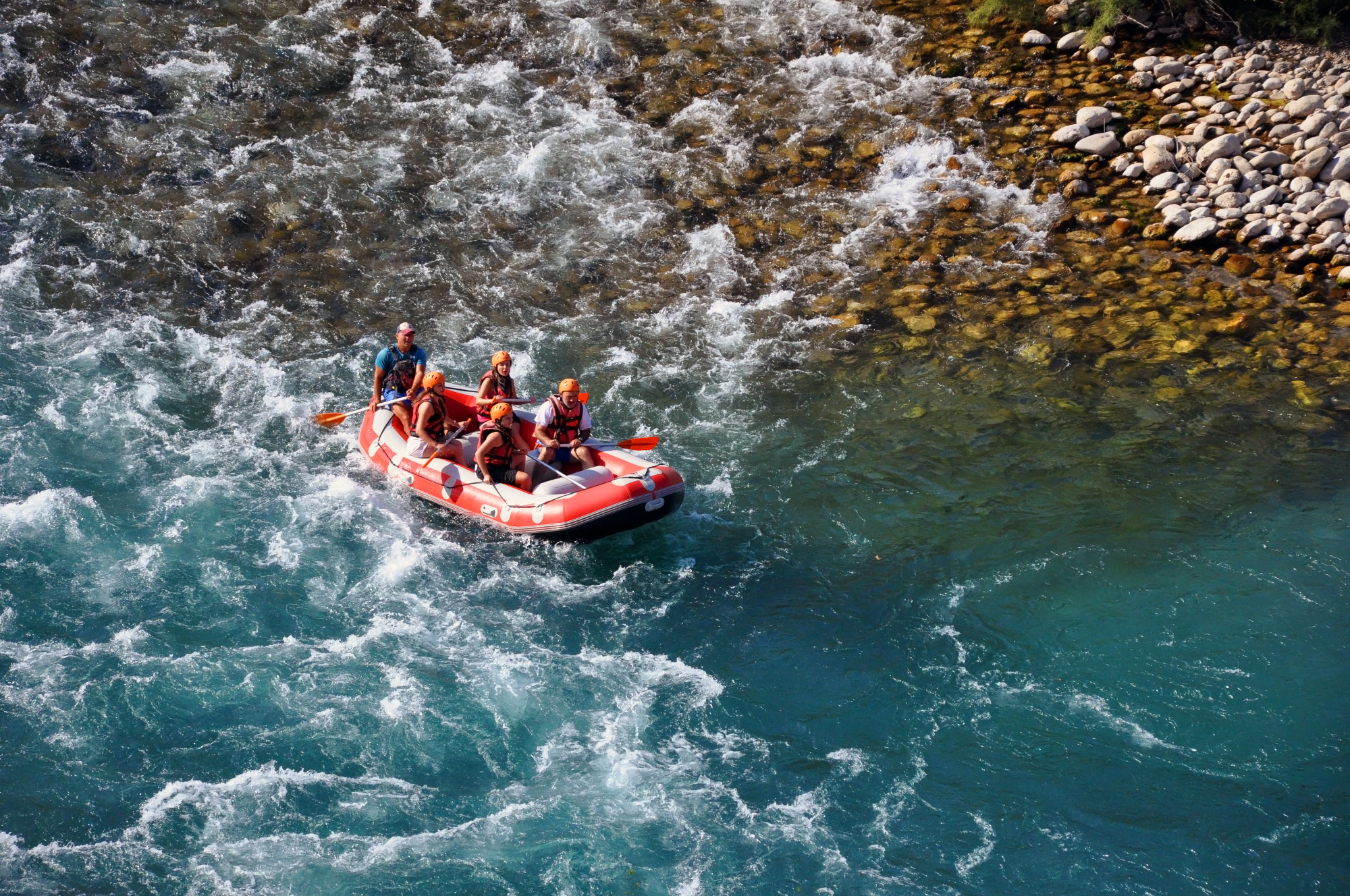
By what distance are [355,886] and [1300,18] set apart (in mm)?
15607

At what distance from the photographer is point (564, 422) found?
10.6 metres

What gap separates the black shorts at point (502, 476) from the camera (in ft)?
35.0

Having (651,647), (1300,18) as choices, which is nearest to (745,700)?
(651,647)

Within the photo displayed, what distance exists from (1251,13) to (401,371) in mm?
12654

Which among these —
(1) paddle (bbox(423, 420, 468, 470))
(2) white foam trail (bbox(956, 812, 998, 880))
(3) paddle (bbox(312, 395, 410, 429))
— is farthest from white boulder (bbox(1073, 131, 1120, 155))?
(2) white foam trail (bbox(956, 812, 998, 880))

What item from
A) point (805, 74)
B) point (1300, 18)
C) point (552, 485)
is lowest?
point (552, 485)

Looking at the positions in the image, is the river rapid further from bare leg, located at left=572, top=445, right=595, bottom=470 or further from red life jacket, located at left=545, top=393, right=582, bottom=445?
red life jacket, located at left=545, top=393, right=582, bottom=445

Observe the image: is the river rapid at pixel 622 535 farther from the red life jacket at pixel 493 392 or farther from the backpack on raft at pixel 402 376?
the red life jacket at pixel 493 392

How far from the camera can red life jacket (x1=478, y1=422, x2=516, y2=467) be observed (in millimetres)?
10523

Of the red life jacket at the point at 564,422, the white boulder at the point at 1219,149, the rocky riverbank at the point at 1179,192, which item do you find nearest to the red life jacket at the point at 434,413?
the red life jacket at the point at 564,422

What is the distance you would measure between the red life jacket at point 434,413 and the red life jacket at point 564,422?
122 centimetres

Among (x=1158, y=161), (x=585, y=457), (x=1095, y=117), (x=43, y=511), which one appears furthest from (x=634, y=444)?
(x=1095, y=117)

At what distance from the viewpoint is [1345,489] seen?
10.6 meters

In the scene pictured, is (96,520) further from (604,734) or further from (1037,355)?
(1037,355)
